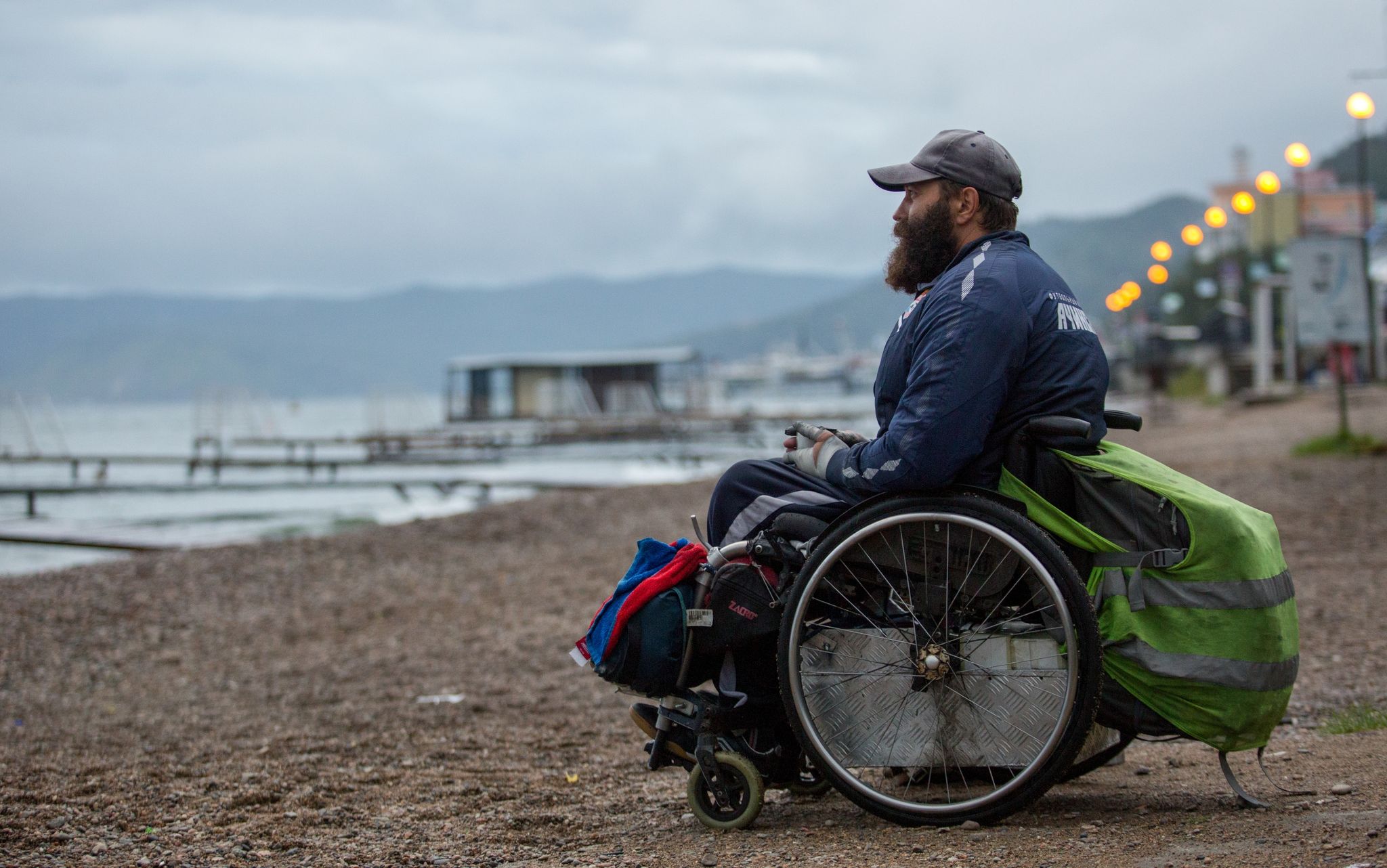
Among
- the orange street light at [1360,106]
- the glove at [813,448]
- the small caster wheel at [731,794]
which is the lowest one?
the small caster wheel at [731,794]

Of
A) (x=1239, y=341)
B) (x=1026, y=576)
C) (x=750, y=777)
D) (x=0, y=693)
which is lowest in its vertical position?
(x=0, y=693)

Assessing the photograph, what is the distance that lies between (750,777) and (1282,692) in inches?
48.9

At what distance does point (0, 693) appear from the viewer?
6488 mm

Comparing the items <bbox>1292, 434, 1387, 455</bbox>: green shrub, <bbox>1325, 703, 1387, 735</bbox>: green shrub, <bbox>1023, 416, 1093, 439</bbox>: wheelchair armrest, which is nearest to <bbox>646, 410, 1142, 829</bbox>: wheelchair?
<bbox>1023, 416, 1093, 439</bbox>: wheelchair armrest

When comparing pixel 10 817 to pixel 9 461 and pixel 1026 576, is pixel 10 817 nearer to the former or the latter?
pixel 1026 576

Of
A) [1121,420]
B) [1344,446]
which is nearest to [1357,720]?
[1121,420]

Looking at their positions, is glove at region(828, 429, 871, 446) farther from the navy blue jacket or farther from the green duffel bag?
the green duffel bag

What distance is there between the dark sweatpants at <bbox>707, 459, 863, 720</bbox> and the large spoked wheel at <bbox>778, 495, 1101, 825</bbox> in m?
0.17

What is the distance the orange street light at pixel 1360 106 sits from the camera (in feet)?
52.2

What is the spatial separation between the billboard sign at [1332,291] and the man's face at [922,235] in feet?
41.0

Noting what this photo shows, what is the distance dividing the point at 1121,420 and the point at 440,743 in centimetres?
283

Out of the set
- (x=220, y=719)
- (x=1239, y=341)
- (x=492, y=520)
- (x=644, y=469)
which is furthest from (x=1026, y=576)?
(x=1239, y=341)

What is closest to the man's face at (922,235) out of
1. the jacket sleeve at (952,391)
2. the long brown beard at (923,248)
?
the long brown beard at (923,248)

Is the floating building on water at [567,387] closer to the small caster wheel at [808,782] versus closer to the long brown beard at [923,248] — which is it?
the small caster wheel at [808,782]
